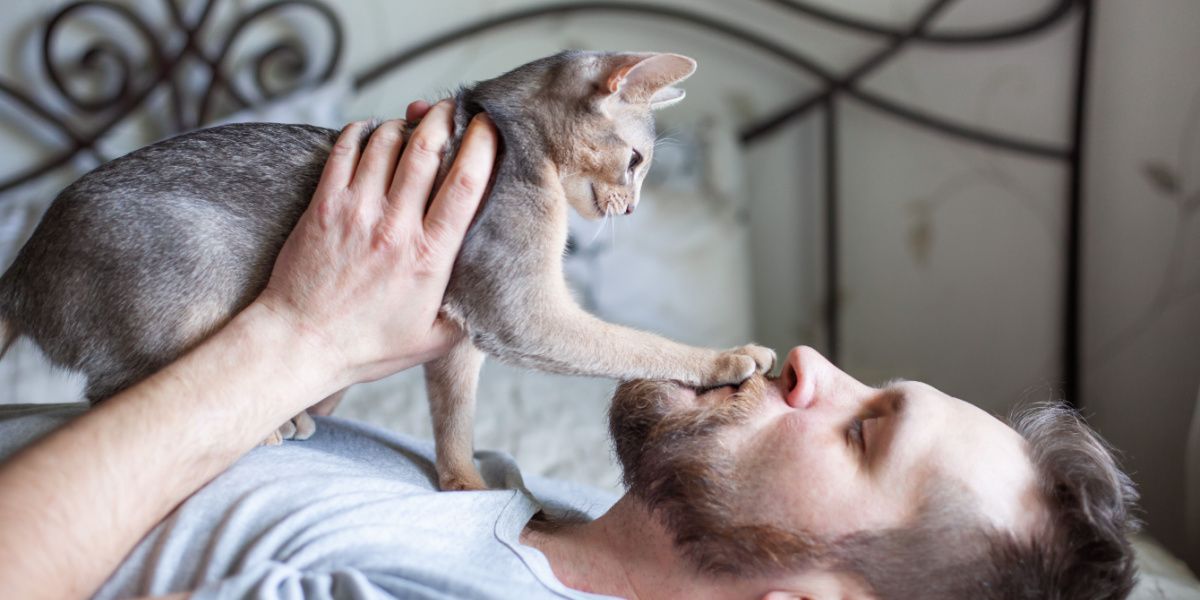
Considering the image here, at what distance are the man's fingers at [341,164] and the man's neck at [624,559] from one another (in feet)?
1.46

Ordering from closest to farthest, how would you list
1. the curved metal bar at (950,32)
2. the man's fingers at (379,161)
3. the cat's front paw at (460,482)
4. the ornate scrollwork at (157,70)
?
the man's fingers at (379,161) → the cat's front paw at (460,482) → the curved metal bar at (950,32) → the ornate scrollwork at (157,70)

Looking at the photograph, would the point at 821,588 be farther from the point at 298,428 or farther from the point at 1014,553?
the point at 298,428

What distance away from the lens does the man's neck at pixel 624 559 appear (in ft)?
3.34

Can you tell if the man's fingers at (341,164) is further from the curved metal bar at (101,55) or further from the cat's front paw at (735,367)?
the curved metal bar at (101,55)

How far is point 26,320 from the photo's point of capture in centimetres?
104

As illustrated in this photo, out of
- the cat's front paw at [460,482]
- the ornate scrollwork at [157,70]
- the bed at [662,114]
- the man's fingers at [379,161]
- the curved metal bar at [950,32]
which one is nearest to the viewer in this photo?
the man's fingers at [379,161]

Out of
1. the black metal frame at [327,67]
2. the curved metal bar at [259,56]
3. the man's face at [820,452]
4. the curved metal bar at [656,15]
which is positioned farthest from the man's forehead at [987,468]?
the curved metal bar at [259,56]

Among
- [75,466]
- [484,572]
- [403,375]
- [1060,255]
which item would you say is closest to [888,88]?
[1060,255]

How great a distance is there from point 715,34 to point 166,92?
4.84 feet

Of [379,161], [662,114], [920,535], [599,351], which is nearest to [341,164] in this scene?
[379,161]

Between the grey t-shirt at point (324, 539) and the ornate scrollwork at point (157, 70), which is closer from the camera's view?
the grey t-shirt at point (324, 539)

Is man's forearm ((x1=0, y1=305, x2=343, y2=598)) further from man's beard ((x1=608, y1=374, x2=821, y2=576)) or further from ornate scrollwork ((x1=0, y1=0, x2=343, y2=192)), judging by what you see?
ornate scrollwork ((x1=0, y1=0, x2=343, y2=192))

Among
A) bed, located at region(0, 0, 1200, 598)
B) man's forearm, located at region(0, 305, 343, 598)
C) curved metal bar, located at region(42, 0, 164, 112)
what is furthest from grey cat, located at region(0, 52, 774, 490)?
curved metal bar, located at region(42, 0, 164, 112)

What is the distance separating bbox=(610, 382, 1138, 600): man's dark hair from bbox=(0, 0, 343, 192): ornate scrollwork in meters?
1.83
